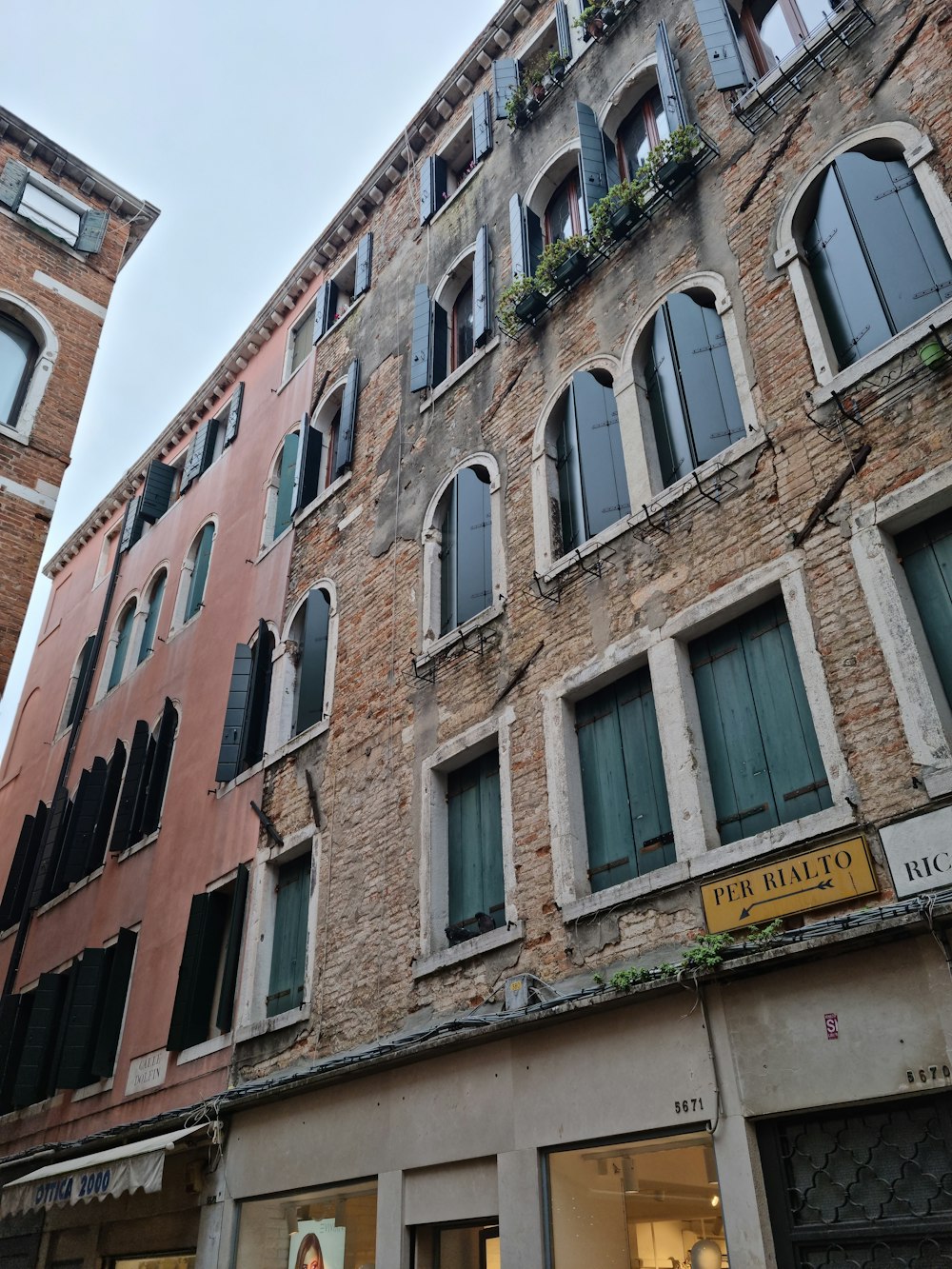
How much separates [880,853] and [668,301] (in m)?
5.12

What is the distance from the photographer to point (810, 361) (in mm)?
6895

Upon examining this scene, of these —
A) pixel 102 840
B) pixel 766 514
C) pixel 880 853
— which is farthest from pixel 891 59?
pixel 102 840

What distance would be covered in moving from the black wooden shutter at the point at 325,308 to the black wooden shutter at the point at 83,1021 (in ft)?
31.1

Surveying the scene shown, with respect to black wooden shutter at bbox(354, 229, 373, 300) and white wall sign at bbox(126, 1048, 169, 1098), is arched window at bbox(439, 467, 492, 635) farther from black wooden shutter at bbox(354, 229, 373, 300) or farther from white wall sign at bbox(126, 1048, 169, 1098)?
white wall sign at bbox(126, 1048, 169, 1098)

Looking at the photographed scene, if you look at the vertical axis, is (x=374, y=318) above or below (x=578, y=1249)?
above

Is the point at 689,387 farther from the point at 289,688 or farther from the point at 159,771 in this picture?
the point at 159,771

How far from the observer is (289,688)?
38.3ft

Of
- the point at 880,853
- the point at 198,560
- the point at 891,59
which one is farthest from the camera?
the point at 198,560

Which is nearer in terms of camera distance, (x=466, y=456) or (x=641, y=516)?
(x=641, y=516)

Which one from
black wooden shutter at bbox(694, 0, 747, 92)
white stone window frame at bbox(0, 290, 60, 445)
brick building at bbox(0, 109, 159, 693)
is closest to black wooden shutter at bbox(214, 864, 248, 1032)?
brick building at bbox(0, 109, 159, 693)

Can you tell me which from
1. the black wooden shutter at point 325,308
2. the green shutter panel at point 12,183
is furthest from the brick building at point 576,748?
the green shutter panel at point 12,183

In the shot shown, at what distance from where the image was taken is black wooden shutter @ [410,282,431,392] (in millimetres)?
11578

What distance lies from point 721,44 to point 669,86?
56 cm

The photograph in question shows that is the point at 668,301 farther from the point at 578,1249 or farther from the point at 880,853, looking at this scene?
the point at 578,1249
